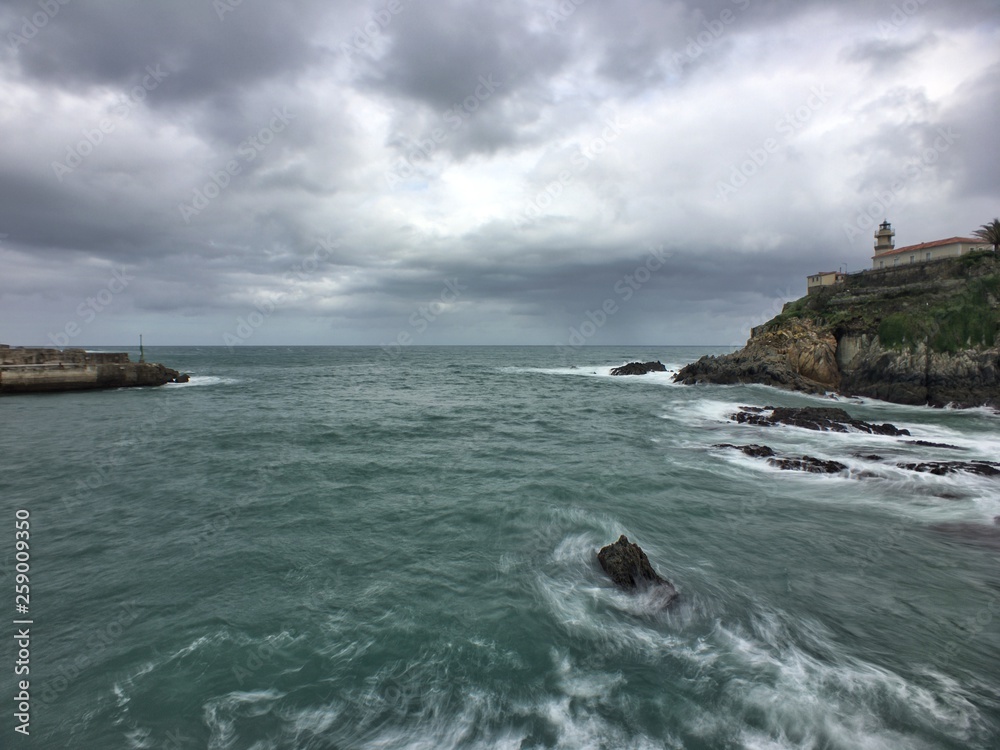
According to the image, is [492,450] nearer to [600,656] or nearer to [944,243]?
[600,656]

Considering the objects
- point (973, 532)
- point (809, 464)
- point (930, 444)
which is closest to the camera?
point (973, 532)

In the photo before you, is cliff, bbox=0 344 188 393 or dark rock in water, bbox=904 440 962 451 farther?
Answer: cliff, bbox=0 344 188 393

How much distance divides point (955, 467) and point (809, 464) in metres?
6.12

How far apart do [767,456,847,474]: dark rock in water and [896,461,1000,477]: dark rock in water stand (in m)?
3.00

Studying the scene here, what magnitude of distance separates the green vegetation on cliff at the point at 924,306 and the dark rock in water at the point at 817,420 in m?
19.8

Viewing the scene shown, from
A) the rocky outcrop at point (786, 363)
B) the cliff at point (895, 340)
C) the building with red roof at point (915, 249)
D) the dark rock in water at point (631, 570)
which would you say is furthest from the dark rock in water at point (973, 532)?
the building with red roof at point (915, 249)

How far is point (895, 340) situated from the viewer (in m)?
47.6

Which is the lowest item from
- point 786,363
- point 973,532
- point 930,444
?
point 973,532

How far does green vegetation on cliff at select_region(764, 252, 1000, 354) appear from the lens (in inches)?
1720

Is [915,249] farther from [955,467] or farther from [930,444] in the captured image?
[955,467]

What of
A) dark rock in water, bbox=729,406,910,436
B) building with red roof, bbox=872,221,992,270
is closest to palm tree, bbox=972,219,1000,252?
building with red roof, bbox=872,221,992,270

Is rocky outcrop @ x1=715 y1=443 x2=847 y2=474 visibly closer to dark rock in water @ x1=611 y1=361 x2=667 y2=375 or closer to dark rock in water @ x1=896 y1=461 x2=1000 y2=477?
dark rock in water @ x1=896 y1=461 x2=1000 y2=477

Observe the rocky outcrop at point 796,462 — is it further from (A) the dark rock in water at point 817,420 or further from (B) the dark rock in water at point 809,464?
(A) the dark rock in water at point 817,420

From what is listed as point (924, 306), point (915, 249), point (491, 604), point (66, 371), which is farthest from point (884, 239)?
point (66, 371)
